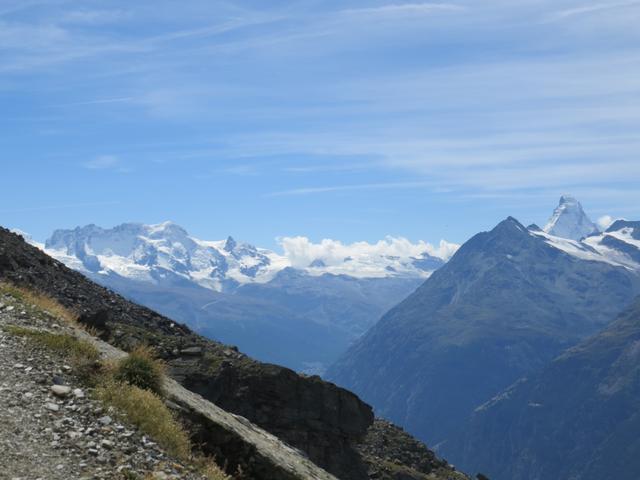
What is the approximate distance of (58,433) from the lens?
18.2 metres

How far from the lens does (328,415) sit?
55094 mm

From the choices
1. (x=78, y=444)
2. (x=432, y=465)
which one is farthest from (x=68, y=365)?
(x=432, y=465)

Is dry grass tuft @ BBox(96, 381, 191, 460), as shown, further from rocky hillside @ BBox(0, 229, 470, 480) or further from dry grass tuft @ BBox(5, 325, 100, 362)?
rocky hillside @ BBox(0, 229, 470, 480)

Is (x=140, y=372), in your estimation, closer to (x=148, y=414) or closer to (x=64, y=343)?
(x=148, y=414)

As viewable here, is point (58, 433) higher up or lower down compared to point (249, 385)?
higher up

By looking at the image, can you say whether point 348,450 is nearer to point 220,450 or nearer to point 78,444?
point 220,450

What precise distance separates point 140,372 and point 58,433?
3663 mm

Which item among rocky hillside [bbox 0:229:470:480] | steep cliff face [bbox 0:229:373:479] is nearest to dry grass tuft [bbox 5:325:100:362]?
steep cliff face [bbox 0:229:373:479]

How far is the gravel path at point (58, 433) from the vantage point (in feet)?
56.1

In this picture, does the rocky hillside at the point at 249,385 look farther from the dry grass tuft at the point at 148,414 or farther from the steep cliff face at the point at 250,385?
the dry grass tuft at the point at 148,414

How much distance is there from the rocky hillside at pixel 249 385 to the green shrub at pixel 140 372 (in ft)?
80.2

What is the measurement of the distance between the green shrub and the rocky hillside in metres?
24.4

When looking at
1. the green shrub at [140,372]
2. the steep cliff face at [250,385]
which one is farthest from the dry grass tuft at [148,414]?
the steep cliff face at [250,385]

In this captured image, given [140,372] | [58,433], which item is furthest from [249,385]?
[58,433]
